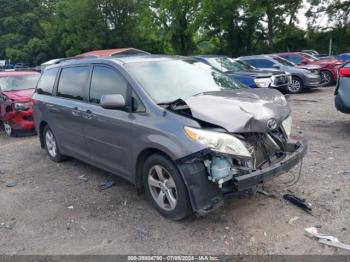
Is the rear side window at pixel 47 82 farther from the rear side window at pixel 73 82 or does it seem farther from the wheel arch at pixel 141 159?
the wheel arch at pixel 141 159

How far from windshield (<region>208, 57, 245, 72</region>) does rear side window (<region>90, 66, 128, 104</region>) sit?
7.12m

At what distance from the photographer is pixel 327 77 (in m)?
15.5

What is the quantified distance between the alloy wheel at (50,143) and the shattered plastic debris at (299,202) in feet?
13.2

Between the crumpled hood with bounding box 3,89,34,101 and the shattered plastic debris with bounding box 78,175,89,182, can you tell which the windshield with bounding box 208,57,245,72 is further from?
the shattered plastic debris with bounding box 78,175,89,182

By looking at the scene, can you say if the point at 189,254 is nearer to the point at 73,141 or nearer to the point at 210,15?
the point at 73,141

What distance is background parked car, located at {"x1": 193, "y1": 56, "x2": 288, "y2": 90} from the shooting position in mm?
10988

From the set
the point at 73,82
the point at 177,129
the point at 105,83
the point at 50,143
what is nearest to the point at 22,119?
the point at 50,143

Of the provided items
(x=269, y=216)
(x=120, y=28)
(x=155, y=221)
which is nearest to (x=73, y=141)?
(x=155, y=221)

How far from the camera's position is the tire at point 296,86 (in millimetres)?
13517

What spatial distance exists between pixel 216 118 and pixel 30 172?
3.85m

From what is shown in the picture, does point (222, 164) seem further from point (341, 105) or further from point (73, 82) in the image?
point (341, 105)

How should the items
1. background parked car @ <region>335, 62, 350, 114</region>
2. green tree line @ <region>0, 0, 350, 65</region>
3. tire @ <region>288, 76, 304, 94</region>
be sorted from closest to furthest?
background parked car @ <region>335, 62, 350, 114</region> < tire @ <region>288, 76, 304, 94</region> < green tree line @ <region>0, 0, 350, 65</region>

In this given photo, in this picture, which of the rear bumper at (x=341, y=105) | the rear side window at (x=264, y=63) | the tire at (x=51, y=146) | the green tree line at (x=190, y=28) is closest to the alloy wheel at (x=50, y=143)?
the tire at (x=51, y=146)

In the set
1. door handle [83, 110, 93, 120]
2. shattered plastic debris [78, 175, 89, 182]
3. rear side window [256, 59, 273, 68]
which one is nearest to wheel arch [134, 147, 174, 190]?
door handle [83, 110, 93, 120]
